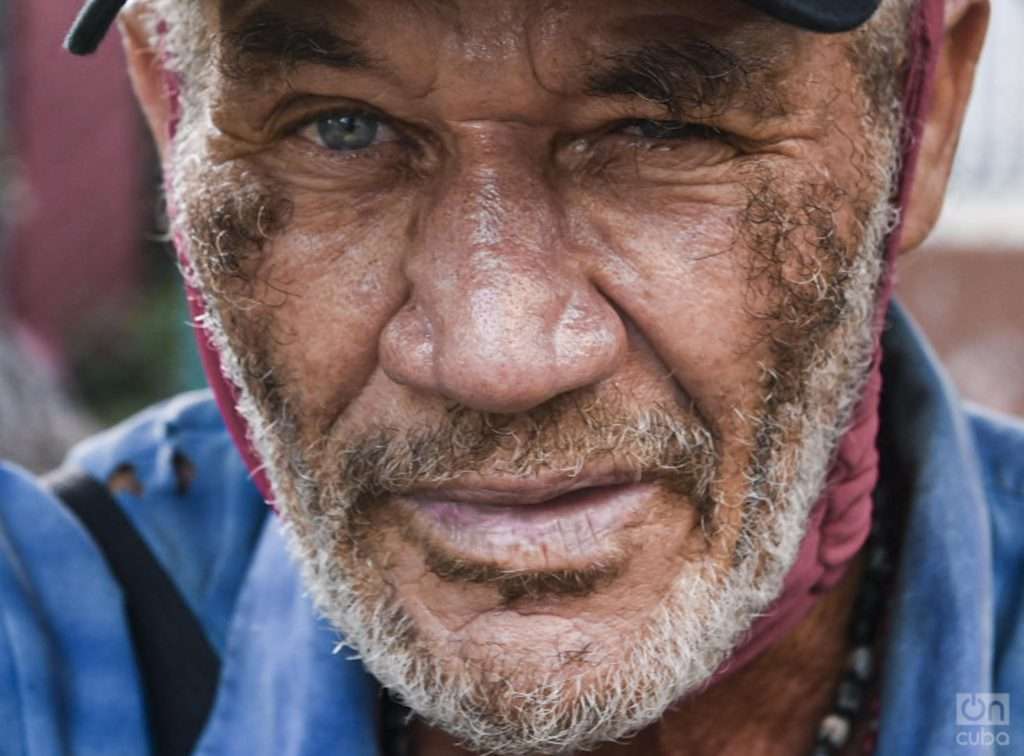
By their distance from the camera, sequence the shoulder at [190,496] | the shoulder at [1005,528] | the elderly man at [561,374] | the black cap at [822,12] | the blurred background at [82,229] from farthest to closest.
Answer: the blurred background at [82,229] → the shoulder at [190,496] → the shoulder at [1005,528] → the elderly man at [561,374] → the black cap at [822,12]

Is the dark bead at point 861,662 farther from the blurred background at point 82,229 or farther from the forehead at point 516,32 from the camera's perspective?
the blurred background at point 82,229

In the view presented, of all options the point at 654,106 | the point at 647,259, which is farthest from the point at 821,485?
the point at 654,106

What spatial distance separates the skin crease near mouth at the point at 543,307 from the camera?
1792mm

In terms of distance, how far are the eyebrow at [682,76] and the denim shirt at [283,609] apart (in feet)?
2.65

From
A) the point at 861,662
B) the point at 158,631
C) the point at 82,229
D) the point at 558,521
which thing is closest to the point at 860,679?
the point at 861,662

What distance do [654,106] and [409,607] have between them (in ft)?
2.35

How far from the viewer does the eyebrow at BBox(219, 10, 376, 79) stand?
184 centimetres

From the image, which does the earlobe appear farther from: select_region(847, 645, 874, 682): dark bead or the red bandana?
select_region(847, 645, 874, 682): dark bead

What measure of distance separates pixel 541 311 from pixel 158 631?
39.9 inches

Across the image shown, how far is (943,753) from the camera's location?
2111mm

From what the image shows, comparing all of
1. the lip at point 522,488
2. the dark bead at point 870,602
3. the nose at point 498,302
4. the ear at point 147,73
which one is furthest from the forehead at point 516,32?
the dark bead at point 870,602

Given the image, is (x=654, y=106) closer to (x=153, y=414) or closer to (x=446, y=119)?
(x=446, y=119)

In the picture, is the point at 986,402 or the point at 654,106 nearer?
the point at 654,106

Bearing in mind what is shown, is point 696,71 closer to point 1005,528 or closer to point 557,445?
point 557,445
